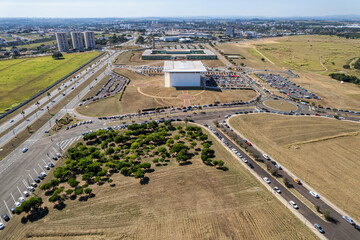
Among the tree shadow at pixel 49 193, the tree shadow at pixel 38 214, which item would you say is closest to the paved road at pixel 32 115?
the tree shadow at pixel 49 193

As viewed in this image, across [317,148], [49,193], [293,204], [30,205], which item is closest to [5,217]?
[30,205]

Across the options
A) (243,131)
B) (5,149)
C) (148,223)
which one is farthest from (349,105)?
(5,149)

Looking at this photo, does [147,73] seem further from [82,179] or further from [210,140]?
[82,179]

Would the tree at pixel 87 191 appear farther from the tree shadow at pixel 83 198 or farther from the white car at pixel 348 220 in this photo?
the white car at pixel 348 220

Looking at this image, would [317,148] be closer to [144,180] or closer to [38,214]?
[144,180]

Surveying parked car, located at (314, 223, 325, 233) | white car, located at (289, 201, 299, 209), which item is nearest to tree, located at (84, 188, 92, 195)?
white car, located at (289, 201, 299, 209)

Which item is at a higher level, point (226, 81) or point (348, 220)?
point (226, 81)
